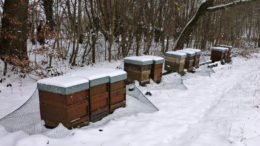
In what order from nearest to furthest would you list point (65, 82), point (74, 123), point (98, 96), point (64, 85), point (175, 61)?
point (64, 85), point (65, 82), point (74, 123), point (98, 96), point (175, 61)

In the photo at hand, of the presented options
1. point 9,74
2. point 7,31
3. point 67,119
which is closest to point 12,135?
point 67,119

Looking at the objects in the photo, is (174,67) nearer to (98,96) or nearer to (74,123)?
(98,96)

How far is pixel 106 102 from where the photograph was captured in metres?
3.89

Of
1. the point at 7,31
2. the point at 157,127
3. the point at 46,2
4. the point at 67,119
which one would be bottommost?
the point at 157,127

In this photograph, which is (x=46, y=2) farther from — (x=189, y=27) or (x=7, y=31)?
(x=189, y=27)

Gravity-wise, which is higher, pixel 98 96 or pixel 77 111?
pixel 98 96

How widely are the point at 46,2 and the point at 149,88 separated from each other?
647 cm

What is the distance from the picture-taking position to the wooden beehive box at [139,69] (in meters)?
5.68

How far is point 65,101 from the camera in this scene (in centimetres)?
308

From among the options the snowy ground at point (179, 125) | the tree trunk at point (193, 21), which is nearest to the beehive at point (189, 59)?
the snowy ground at point (179, 125)

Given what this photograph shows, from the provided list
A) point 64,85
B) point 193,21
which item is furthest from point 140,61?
point 193,21

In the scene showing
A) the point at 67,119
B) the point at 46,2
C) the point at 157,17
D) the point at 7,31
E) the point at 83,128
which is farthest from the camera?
the point at 157,17

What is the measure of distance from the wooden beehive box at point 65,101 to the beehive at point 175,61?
14.3 feet

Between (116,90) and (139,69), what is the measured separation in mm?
1781
